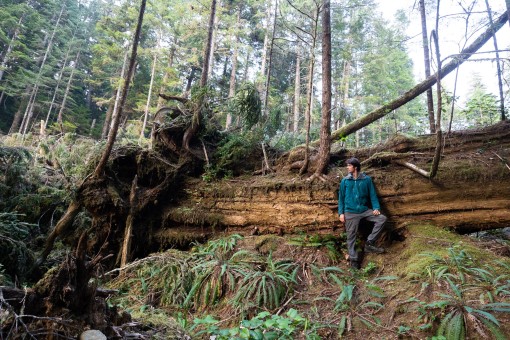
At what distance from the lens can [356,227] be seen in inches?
202

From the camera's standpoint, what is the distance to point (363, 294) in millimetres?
4191

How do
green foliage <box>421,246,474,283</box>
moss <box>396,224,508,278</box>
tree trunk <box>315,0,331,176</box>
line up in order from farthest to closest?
tree trunk <box>315,0,331,176</box> < moss <box>396,224,508,278</box> < green foliage <box>421,246,474,283</box>

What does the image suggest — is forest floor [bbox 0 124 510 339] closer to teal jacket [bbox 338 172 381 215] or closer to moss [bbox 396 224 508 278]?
moss [bbox 396 224 508 278]

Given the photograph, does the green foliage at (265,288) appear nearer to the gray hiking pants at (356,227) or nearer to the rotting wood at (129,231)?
the gray hiking pants at (356,227)

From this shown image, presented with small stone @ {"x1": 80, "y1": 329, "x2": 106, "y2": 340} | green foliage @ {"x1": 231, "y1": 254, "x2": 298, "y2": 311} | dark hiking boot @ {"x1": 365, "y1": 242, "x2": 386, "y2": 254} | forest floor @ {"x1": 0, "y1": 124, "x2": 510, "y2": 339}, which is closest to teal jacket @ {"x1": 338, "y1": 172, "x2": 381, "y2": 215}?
forest floor @ {"x1": 0, "y1": 124, "x2": 510, "y2": 339}

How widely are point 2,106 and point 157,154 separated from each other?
27175mm

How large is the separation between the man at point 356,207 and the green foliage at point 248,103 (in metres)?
3.60

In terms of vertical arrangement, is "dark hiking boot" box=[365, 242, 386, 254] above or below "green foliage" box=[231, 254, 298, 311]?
above

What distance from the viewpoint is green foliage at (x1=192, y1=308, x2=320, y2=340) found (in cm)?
248

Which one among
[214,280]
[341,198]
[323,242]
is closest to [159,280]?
[214,280]

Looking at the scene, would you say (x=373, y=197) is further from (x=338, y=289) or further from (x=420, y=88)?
(x=420, y=88)

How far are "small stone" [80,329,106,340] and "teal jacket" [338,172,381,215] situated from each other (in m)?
4.37

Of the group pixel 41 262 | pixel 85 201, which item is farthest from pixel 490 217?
pixel 41 262

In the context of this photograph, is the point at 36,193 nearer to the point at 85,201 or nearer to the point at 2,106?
the point at 85,201
